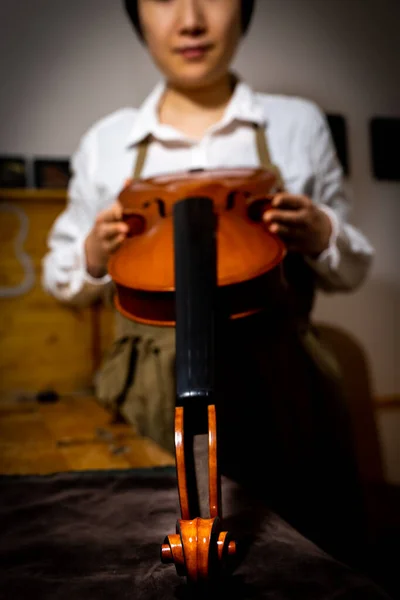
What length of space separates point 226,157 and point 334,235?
0.65 feet

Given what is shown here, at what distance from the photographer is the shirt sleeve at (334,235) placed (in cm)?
64

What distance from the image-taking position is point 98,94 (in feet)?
3.10

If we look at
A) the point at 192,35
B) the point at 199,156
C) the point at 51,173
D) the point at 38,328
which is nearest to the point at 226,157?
the point at 199,156

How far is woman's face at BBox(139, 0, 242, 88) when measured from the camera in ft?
2.27

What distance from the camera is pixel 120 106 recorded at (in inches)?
37.3

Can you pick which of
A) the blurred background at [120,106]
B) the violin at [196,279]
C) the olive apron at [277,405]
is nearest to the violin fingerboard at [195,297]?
the violin at [196,279]

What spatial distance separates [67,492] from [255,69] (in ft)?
2.53

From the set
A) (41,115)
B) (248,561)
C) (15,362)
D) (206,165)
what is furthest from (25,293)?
(248,561)

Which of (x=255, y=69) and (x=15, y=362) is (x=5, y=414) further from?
(x=255, y=69)

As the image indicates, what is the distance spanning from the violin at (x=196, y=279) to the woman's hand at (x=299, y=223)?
13 mm

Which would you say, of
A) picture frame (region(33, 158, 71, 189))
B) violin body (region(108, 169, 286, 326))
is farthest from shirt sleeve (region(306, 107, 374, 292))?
picture frame (region(33, 158, 71, 189))

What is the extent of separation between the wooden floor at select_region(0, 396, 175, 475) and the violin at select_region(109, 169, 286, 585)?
193mm

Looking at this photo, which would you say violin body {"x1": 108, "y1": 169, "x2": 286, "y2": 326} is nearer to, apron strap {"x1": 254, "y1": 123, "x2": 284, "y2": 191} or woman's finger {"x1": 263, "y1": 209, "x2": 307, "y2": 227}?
woman's finger {"x1": 263, "y1": 209, "x2": 307, "y2": 227}

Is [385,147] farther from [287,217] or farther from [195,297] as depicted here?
[195,297]
